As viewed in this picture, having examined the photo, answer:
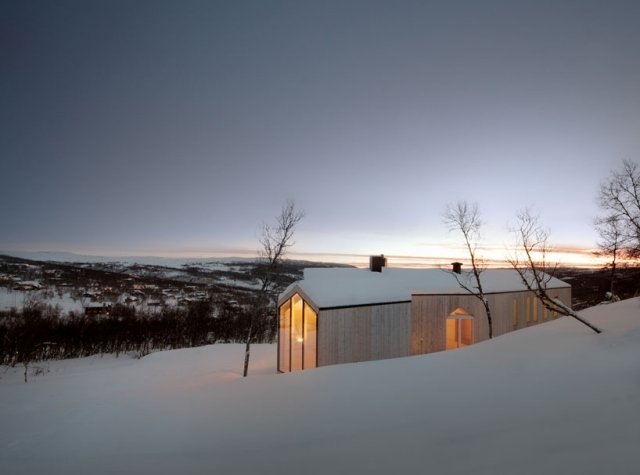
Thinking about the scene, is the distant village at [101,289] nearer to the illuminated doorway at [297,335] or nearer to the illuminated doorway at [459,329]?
the illuminated doorway at [297,335]

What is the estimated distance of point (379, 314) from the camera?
13055 mm

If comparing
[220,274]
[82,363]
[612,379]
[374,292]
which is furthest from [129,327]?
[220,274]

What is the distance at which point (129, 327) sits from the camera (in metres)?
37.4

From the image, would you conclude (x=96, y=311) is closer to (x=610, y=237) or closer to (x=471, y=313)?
(x=471, y=313)

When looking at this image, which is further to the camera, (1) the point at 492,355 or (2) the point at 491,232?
(2) the point at 491,232

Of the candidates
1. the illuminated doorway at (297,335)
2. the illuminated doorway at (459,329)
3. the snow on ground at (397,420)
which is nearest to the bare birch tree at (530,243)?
the snow on ground at (397,420)

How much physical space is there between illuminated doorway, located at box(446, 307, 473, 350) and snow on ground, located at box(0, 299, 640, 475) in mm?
7447

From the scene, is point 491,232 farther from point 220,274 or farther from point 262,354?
point 220,274

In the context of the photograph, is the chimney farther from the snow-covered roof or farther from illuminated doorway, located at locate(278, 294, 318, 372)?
illuminated doorway, located at locate(278, 294, 318, 372)

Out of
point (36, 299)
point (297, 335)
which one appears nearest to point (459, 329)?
point (297, 335)

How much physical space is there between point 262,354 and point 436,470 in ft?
57.2

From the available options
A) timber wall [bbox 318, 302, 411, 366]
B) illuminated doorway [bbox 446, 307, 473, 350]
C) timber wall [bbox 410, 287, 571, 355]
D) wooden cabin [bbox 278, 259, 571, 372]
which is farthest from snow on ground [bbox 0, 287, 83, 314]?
illuminated doorway [bbox 446, 307, 473, 350]

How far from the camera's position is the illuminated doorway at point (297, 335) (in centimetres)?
1181

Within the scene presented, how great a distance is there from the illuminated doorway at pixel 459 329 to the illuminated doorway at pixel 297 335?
8142 millimetres
